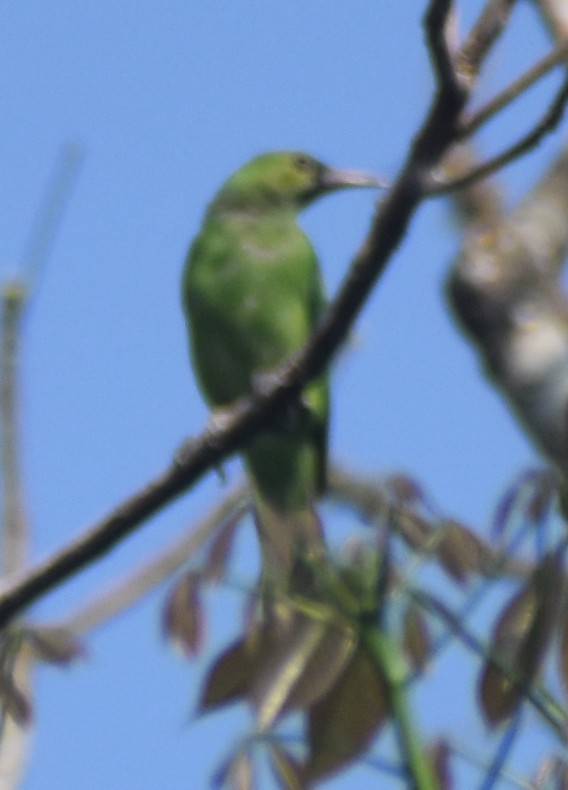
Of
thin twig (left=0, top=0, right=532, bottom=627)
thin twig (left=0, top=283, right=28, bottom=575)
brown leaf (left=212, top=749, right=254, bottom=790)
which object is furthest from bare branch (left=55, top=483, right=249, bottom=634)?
brown leaf (left=212, top=749, right=254, bottom=790)

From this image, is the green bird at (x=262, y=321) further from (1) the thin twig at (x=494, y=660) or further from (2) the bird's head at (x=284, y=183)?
(1) the thin twig at (x=494, y=660)

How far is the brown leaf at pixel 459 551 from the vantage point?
2.61 metres

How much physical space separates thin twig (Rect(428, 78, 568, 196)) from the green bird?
1909 millimetres

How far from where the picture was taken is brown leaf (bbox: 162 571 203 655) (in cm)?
282

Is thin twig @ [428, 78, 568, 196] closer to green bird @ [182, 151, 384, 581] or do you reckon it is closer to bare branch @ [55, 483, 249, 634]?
green bird @ [182, 151, 384, 581]

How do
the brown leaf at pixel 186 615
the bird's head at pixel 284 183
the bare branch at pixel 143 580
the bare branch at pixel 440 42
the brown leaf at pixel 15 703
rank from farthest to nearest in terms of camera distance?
the bare branch at pixel 143 580, the bird's head at pixel 284 183, the brown leaf at pixel 186 615, the brown leaf at pixel 15 703, the bare branch at pixel 440 42

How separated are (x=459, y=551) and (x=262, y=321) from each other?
2.13 metres

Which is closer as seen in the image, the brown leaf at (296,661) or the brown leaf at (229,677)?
the brown leaf at (296,661)

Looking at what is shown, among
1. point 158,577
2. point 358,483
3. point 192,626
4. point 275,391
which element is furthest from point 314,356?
point 158,577

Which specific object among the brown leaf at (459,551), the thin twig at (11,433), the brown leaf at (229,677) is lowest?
the brown leaf at (459,551)

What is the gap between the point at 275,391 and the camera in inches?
Answer: 120

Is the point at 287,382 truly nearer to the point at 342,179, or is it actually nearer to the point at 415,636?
the point at 415,636

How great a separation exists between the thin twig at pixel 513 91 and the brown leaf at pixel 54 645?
1252 millimetres

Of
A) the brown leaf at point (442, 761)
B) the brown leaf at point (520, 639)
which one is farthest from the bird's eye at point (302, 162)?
the brown leaf at point (520, 639)
